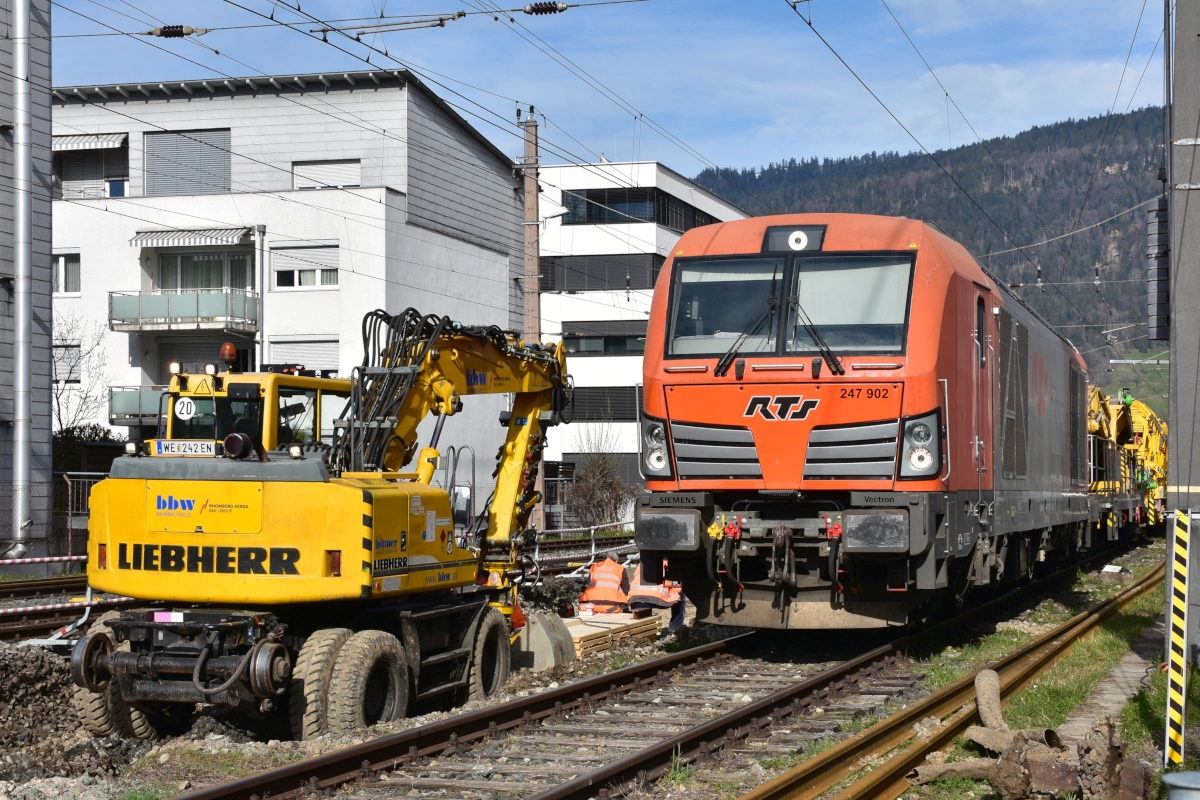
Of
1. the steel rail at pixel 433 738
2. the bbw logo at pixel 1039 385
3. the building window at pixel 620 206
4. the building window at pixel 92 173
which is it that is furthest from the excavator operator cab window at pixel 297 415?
the building window at pixel 620 206

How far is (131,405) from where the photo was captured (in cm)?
3678

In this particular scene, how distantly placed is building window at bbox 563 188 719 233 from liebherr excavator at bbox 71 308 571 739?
4251 cm

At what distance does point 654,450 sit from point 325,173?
2982 centimetres

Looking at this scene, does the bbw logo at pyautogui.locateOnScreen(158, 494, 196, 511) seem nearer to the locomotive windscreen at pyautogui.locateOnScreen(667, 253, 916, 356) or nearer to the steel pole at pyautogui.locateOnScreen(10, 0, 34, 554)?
the locomotive windscreen at pyautogui.locateOnScreen(667, 253, 916, 356)

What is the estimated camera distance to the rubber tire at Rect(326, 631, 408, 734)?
9.34 meters

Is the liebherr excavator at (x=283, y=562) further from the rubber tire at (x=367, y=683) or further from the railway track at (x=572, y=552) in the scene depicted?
the railway track at (x=572, y=552)

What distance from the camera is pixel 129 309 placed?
3781cm

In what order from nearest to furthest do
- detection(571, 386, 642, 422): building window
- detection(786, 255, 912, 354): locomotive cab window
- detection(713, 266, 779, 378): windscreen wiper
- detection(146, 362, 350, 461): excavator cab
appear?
detection(146, 362, 350, 461): excavator cab < detection(786, 255, 912, 354): locomotive cab window < detection(713, 266, 779, 378): windscreen wiper < detection(571, 386, 642, 422): building window

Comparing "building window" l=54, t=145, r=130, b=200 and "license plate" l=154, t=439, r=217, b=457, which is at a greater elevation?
"building window" l=54, t=145, r=130, b=200

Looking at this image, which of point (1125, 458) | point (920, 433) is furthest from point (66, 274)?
point (920, 433)

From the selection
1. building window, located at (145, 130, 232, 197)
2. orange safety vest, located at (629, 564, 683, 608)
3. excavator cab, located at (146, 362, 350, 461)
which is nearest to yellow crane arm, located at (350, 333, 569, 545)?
excavator cab, located at (146, 362, 350, 461)

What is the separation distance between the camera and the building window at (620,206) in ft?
175

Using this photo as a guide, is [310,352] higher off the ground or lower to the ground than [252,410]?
higher

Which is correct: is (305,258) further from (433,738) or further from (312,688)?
(433,738)
